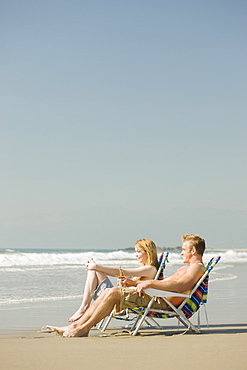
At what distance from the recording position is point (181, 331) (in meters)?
6.71

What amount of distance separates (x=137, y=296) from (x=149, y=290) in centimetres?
16

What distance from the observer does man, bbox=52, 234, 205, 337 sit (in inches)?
240

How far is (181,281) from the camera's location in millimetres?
6441

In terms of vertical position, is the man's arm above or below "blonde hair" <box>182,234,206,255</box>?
below

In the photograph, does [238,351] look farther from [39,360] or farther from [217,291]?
[217,291]

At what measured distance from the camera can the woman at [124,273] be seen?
21.7 ft

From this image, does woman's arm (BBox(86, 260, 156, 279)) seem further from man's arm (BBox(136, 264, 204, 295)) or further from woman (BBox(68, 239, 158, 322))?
man's arm (BBox(136, 264, 204, 295))

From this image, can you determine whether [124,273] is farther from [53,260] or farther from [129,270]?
[53,260]

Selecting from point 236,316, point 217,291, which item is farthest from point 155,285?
point 217,291

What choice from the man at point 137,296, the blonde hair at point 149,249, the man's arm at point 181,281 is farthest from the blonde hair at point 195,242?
the blonde hair at point 149,249

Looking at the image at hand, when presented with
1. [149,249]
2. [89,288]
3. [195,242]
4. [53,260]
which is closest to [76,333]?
[89,288]

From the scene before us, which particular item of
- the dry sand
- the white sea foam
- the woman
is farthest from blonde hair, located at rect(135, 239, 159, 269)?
the white sea foam

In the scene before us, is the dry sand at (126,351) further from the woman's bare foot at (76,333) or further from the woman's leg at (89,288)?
the woman's leg at (89,288)

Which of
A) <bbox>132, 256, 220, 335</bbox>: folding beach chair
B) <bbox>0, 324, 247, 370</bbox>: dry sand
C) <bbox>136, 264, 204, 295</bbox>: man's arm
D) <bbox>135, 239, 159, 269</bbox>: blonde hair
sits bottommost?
<bbox>0, 324, 247, 370</bbox>: dry sand
